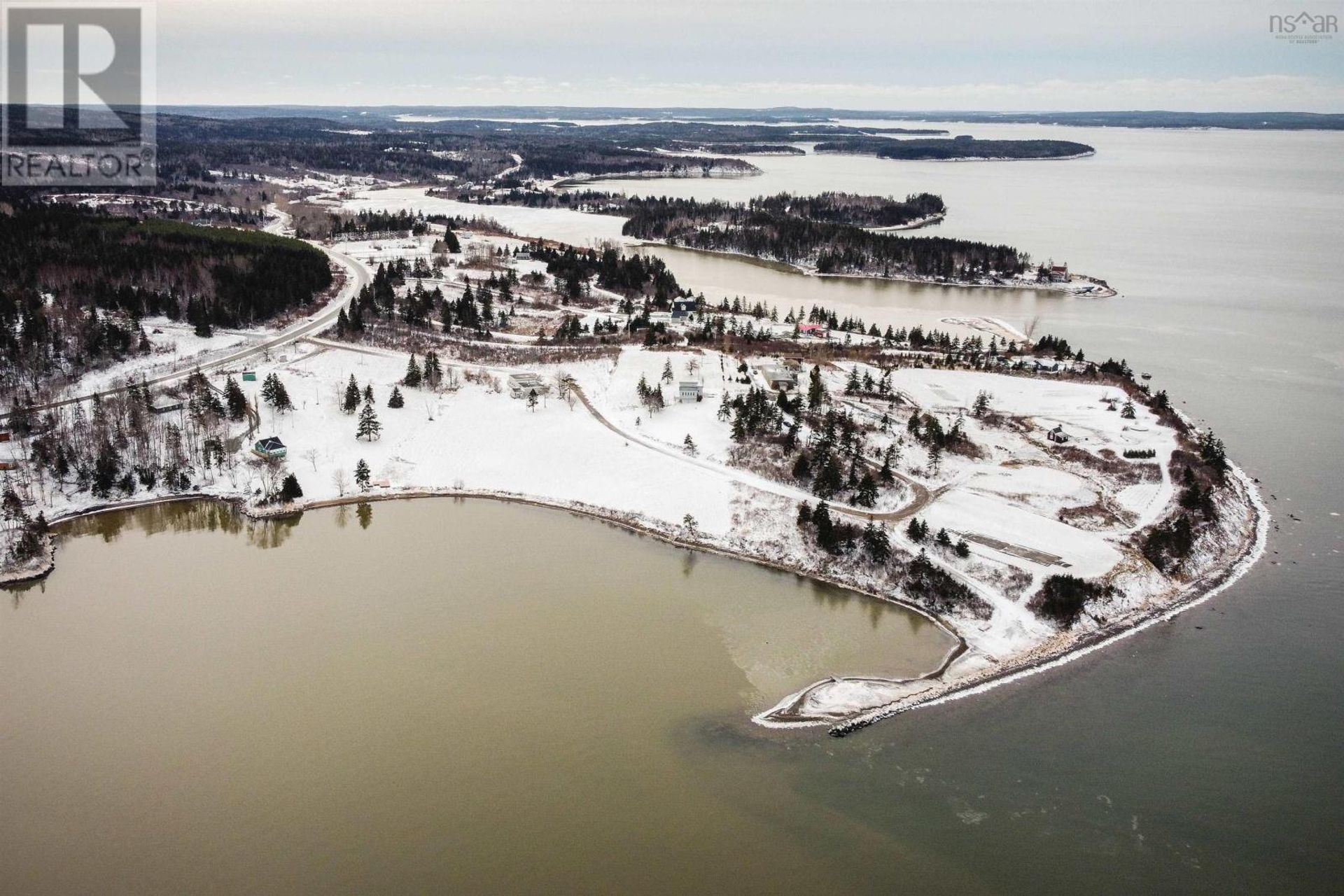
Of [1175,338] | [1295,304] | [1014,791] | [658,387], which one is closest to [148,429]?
[658,387]

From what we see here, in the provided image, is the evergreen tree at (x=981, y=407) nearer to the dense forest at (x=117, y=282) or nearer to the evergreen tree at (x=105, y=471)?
the evergreen tree at (x=105, y=471)

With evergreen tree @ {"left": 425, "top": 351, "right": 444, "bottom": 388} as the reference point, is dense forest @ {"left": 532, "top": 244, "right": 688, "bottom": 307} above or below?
above

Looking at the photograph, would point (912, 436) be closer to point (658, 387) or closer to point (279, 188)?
point (658, 387)

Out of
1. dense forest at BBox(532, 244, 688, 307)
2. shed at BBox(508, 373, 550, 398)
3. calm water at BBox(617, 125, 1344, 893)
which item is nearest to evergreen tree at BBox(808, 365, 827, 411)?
shed at BBox(508, 373, 550, 398)

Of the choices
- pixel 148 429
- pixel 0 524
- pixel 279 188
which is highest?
pixel 279 188

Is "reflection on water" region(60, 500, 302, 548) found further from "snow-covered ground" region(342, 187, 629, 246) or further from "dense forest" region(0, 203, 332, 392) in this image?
"snow-covered ground" region(342, 187, 629, 246)

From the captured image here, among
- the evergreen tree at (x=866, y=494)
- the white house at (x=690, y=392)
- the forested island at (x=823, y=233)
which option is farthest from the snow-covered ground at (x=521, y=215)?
the evergreen tree at (x=866, y=494)

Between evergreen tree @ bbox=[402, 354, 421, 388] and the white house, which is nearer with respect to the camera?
the white house
